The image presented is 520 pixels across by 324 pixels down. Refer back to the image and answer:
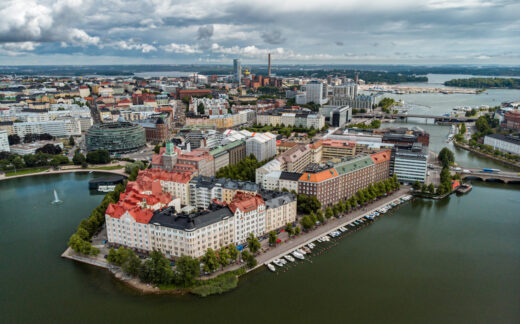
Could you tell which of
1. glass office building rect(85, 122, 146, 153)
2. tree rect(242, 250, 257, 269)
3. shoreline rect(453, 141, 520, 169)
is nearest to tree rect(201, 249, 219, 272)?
tree rect(242, 250, 257, 269)

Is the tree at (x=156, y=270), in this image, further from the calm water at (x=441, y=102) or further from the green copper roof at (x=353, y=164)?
the calm water at (x=441, y=102)

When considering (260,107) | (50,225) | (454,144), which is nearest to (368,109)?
(260,107)

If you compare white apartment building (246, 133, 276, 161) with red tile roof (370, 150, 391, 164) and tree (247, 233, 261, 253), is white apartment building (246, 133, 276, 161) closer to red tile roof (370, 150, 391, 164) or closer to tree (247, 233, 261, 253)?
red tile roof (370, 150, 391, 164)

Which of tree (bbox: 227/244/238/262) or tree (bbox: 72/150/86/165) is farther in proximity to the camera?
tree (bbox: 72/150/86/165)

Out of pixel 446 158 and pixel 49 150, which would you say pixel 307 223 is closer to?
pixel 446 158

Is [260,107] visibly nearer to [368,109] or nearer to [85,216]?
[368,109]

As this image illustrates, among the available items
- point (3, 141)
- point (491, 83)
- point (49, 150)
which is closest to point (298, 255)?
point (49, 150)
